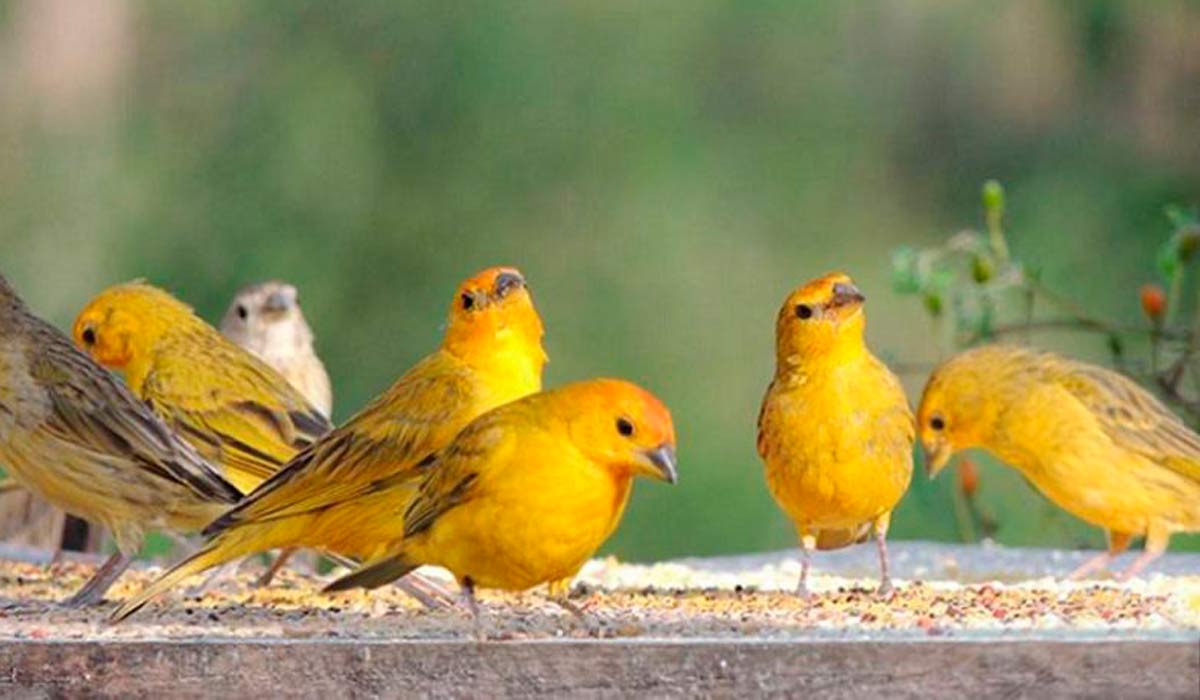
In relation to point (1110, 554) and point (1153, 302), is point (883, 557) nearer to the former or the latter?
point (1110, 554)

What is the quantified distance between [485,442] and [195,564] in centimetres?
95

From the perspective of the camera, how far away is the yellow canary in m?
6.36

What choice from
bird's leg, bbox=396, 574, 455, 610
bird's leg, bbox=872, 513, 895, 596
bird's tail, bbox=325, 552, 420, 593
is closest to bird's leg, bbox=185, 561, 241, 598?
bird's leg, bbox=396, 574, 455, 610

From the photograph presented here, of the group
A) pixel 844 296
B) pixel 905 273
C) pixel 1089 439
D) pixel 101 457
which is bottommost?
pixel 1089 439

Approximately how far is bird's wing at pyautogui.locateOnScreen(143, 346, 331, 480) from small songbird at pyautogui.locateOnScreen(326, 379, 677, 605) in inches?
73.4

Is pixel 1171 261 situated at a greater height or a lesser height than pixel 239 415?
greater

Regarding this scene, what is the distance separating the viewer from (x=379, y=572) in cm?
473

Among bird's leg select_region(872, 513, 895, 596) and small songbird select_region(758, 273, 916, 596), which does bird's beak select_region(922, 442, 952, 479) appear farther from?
small songbird select_region(758, 273, 916, 596)

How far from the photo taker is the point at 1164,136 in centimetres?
1243

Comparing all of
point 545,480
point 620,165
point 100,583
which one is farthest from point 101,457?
point 620,165

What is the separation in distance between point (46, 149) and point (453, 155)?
6.58ft

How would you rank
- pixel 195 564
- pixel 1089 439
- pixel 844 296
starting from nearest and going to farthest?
1. pixel 195 564
2. pixel 844 296
3. pixel 1089 439

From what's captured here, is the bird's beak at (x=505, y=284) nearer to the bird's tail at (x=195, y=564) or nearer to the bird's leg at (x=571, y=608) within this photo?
the bird's tail at (x=195, y=564)

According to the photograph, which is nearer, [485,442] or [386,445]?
[485,442]
